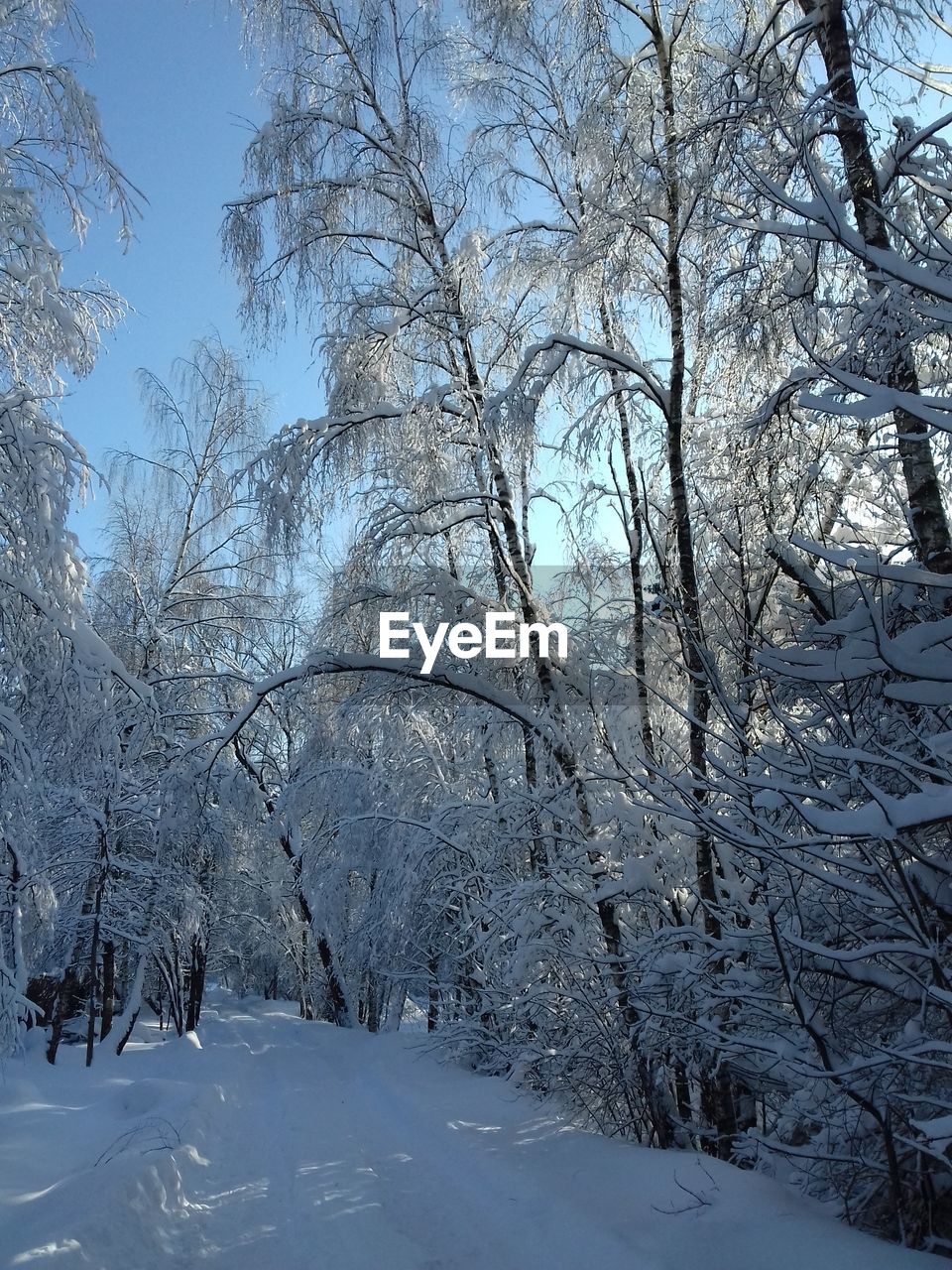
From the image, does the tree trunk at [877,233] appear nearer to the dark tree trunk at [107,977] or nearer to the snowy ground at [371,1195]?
the snowy ground at [371,1195]

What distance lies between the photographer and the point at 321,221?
7.09 meters

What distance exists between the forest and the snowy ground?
0.35 m

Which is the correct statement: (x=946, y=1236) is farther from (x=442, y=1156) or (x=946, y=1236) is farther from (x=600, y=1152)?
(x=442, y=1156)

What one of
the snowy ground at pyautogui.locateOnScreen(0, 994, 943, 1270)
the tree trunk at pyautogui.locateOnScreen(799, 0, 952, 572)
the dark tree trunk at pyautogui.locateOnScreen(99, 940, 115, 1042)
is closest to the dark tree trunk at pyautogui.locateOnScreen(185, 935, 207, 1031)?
the dark tree trunk at pyautogui.locateOnScreen(99, 940, 115, 1042)

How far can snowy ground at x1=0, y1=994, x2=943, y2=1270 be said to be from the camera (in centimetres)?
354

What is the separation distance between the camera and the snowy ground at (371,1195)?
3.54 metres

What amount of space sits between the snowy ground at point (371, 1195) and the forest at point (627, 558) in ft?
1.15

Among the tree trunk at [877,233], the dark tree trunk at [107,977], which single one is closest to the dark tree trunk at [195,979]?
the dark tree trunk at [107,977]

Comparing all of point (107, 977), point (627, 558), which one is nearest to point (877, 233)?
point (627, 558)

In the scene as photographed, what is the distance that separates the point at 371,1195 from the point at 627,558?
18.5ft

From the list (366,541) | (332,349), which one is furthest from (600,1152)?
(332,349)

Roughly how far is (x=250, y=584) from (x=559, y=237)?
10.4 metres

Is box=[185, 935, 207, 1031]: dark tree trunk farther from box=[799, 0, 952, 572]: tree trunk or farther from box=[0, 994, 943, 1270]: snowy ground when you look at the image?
box=[799, 0, 952, 572]: tree trunk

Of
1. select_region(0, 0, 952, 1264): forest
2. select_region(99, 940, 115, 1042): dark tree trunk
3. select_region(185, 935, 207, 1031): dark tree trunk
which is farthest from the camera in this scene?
Result: select_region(185, 935, 207, 1031): dark tree trunk
